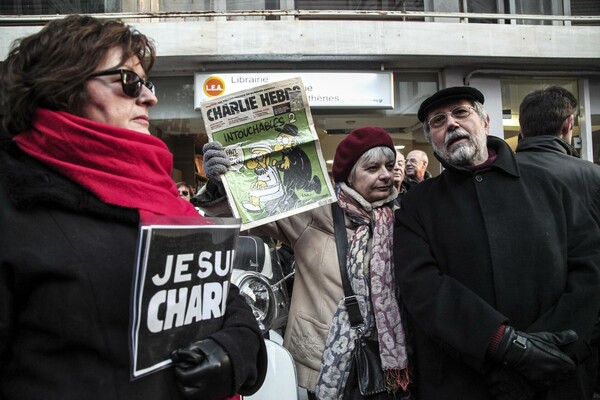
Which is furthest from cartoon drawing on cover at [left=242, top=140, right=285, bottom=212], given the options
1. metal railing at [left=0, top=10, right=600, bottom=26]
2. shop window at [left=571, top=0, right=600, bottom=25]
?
shop window at [left=571, top=0, right=600, bottom=25]

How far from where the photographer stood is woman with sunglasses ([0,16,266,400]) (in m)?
0.94

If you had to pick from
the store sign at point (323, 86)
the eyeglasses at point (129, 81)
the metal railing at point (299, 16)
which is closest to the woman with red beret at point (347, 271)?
the eyeglasses at point (129, 81)

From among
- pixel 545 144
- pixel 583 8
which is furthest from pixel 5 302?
pixel 583 8

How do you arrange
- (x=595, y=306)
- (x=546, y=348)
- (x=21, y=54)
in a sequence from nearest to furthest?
(x=21, y=54) < (x=546, y=348) < (x=595, y=306)

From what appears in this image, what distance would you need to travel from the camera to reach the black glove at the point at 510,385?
1.57m

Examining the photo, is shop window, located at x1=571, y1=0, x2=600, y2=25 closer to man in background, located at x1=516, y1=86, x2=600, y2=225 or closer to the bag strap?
man in background, located at x1=516, y1=86, x2=600, y2=225

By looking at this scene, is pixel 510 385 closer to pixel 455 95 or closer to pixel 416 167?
pixel 455 95

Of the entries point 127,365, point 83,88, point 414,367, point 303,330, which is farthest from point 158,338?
point 414,367

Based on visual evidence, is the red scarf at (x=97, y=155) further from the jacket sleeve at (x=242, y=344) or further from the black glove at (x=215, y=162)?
the black glove at (x=215, y=162)

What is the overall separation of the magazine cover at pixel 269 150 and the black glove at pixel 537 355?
886 mm

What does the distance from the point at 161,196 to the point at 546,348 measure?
1.28 metres

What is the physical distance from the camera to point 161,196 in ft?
3.80

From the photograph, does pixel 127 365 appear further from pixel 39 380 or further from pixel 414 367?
pixel 414 367

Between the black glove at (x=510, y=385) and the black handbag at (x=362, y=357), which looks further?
the black handbag at (x=362, y=357)
